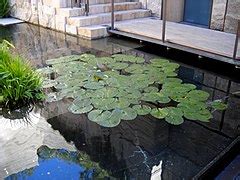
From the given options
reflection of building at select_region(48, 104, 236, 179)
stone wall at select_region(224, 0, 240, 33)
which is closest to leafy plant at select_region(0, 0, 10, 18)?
stone wall at select_region(224, 0, 240, 33)

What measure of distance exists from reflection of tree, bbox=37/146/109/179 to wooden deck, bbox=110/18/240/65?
250 cm

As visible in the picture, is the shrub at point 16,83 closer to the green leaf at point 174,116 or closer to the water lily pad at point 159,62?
the green leaf at point 174,116

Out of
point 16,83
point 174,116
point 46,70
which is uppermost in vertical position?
point 16,83

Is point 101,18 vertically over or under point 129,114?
over

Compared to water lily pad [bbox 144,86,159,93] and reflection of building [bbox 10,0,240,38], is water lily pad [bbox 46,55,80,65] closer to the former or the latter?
reflection of building [bbox 10,0,240,38]

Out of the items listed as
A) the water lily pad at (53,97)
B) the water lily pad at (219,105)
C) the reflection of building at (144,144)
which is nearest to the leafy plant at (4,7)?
the water lily pad at (53,97)

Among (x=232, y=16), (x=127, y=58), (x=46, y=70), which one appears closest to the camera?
(x=46, y=70)

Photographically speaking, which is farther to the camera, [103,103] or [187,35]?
[187,35]

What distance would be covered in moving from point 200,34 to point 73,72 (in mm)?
2372

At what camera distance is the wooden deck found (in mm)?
4402

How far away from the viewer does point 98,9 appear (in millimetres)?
6188

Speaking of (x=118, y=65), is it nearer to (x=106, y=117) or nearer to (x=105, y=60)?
(x=105, y=60)

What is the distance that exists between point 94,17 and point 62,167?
3.97m

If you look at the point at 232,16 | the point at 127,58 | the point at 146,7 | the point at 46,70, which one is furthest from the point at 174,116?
the point at 146,7
